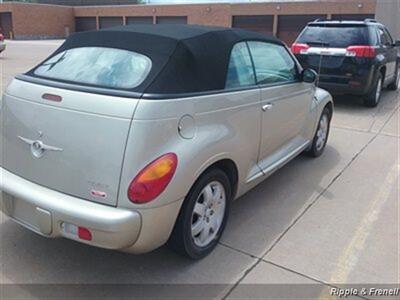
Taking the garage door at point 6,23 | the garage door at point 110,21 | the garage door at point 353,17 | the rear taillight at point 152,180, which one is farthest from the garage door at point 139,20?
the rear taillight at point 152,180

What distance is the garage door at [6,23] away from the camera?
143 ft

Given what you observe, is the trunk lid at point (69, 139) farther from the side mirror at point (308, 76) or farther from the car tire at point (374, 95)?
the car tire at point (374, 95)

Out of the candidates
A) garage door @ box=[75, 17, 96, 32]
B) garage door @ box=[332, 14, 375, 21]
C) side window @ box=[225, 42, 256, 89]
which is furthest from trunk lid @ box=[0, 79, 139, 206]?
garage door @ box=[75, 17, 96, 32]

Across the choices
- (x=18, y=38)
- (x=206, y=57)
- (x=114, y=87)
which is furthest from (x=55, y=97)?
(x=18, y=38)

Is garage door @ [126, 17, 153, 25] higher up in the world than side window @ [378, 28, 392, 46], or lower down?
lower down

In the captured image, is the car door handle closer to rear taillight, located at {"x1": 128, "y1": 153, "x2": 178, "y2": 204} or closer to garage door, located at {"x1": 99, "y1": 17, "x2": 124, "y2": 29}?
rear taillight, located at {"x1": 128, "y1": 153, "x2": 178, "y2": 204}

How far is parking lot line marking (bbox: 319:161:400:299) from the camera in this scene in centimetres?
295

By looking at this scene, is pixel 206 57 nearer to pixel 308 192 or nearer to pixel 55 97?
pixel 55 97

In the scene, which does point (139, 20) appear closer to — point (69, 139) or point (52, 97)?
point (52, 97)

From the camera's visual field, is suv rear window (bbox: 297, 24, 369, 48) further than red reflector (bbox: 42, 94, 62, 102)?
Yes

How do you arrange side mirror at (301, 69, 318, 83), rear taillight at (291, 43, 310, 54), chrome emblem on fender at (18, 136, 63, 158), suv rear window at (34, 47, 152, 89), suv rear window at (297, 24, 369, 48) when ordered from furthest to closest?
rear taillight at (291, 43, 310, 54) → suv rear window at (297, 24, 369, 48) → side mirror at (301, 69, 318, 83) → suv rear window at (34, 47, 152, 89) → chrome emblem on fender at (18, 136, 63, 158)

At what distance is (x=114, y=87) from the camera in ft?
8.80

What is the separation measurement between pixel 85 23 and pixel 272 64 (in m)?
49.9

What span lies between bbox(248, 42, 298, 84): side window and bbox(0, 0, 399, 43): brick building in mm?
27437
